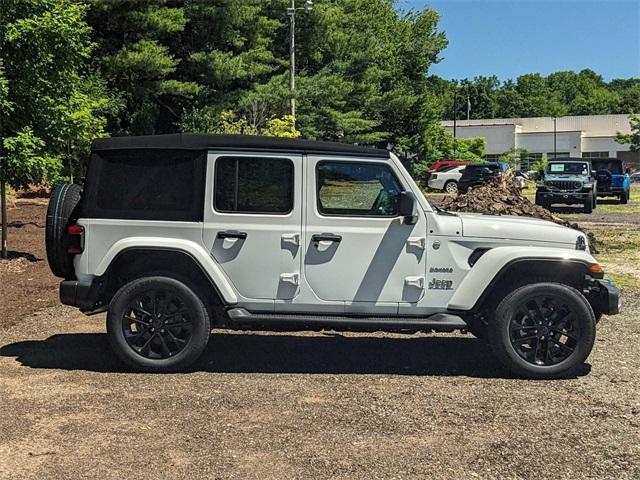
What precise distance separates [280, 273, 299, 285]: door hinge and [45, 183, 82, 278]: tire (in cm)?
180

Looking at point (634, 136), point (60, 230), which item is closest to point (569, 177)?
point (60, 230)

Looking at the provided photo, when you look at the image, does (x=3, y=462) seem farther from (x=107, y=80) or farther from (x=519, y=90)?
(x=519, y=90)

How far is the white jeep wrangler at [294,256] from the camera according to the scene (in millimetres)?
5746

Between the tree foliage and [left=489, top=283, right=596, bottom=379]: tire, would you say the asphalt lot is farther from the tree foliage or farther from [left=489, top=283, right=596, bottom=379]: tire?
the tree foliage

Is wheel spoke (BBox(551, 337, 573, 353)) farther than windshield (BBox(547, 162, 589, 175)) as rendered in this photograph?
No

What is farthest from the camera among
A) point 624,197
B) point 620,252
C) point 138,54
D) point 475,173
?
point 624,197

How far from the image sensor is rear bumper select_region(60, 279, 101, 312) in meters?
5.80

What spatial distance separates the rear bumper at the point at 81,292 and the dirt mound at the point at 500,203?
29.5 feet

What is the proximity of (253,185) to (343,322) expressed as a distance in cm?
135

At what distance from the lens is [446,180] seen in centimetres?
3847

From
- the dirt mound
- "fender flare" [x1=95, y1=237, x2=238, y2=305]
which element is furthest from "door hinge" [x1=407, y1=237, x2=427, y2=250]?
the dirt mound

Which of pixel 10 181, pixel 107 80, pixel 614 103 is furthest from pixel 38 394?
pixel 614 103

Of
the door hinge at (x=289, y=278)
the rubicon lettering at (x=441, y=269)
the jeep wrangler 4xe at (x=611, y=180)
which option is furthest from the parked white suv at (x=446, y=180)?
the door hinge at (x=289, y=278)

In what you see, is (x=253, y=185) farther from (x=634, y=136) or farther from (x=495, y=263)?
(x=634, y=136)
